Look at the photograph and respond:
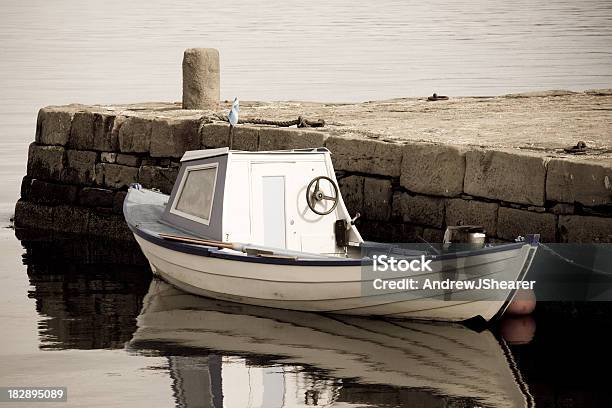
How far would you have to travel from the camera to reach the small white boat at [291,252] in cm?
1363

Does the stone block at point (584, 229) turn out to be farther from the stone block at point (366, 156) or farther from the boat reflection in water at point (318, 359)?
the stone block at point (366, 156)

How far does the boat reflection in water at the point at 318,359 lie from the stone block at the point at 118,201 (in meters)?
4.29

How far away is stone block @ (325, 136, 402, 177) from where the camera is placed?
16.2 metres

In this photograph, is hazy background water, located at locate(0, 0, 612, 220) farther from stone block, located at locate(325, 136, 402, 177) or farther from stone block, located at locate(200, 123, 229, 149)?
stone block, located at locate(325, 136, 402, 177)

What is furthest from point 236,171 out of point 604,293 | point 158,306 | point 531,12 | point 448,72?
point 531,12

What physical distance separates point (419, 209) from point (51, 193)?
6.45m

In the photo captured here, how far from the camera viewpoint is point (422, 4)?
338ft

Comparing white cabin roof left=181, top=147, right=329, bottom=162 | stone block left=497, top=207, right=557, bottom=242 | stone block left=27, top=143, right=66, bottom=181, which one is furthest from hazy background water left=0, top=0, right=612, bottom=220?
stone block left=497, top=207, right=557, bottom=242

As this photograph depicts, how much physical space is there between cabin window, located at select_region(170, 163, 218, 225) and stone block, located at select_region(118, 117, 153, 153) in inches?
132

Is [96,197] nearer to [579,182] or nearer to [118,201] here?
[118,201]

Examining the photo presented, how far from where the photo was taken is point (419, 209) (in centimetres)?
1595

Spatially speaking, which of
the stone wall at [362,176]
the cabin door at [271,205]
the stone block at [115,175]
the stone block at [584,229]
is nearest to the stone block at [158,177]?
the stone wall at [362,176]

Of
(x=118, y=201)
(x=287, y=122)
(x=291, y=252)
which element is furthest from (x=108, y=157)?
(x=291, y=252)

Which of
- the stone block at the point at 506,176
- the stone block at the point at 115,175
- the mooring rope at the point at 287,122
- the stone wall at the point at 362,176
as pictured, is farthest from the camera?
the stone block at the point at 115,175
